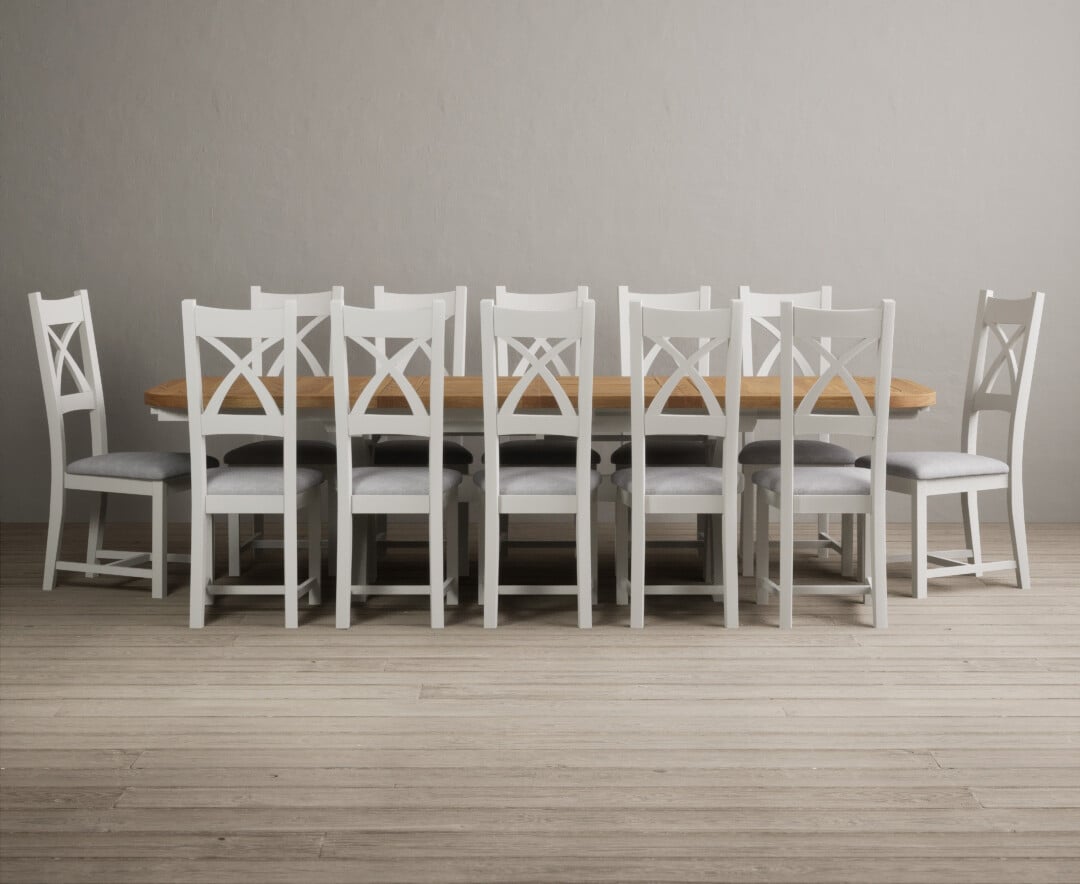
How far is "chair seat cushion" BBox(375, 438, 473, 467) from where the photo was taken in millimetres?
4633

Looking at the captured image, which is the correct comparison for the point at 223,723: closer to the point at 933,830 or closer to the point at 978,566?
the point at 933,830

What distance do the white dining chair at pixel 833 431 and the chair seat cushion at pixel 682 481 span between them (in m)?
0.22

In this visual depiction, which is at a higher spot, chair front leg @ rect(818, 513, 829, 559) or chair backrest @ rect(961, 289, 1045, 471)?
chair backrest @ rect(961, 289, 1045, 471)

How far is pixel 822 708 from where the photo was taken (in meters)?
3.20

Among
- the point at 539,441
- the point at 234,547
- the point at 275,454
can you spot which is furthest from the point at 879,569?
the point at 234,547

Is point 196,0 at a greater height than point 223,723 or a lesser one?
greater

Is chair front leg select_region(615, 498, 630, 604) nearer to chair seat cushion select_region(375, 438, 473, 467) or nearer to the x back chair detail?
the x back chair detail

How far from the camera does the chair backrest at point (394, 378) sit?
12.5ft

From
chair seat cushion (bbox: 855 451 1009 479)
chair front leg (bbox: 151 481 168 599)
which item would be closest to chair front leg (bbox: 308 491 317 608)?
chair front leg (bbox: 151 481 168 599)

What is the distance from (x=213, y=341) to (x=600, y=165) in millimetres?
2632

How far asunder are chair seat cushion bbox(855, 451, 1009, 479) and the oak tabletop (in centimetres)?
26

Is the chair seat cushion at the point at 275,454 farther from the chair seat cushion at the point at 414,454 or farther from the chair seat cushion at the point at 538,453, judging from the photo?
the chair seat cushion at the point at 538,453

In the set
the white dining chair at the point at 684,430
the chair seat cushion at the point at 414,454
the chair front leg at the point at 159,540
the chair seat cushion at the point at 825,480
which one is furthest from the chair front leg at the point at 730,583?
the chair front leg at the point at 159,540

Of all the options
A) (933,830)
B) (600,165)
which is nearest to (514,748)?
(933,830)
